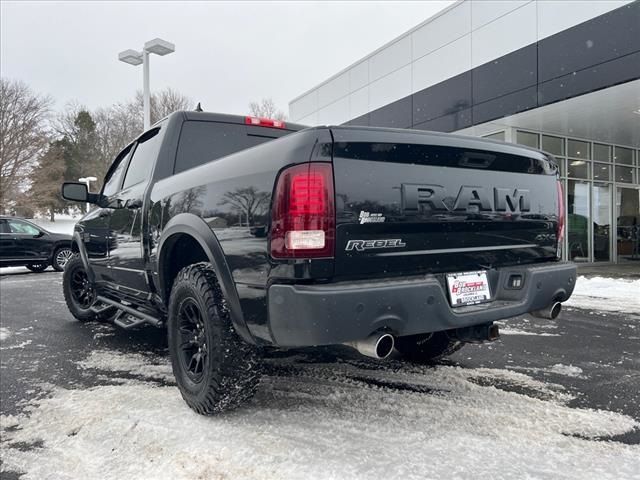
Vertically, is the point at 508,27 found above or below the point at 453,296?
above

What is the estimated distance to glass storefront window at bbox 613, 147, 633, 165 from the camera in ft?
45.3

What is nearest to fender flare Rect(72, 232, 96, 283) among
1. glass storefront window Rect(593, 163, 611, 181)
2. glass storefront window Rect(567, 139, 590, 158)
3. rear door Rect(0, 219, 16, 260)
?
rear door Rect(0, 219, 16, 260)

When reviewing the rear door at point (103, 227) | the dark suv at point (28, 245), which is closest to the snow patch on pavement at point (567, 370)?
the rear door at point (103, 227)

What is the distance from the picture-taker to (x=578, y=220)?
13.1 meters

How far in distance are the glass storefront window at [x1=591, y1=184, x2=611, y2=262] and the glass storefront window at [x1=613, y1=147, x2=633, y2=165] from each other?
0.91 meters

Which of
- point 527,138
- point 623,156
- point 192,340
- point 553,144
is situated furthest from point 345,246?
point 623,156

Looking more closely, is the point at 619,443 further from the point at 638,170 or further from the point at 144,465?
the point at 638,170

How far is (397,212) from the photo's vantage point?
2297mm

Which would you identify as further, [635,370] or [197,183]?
[635,370]

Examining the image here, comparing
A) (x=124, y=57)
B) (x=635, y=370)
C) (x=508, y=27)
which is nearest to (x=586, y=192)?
(x=508, y=27)

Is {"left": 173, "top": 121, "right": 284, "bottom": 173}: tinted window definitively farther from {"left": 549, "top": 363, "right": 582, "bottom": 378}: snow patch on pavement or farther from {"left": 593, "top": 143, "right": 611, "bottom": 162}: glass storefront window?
{"left": 593, "top": 143, "right": 611, "bottom": 162}: glass storefront window

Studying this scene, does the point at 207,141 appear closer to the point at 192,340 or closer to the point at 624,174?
the point at 192,340

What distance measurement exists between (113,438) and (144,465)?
0.41 metres

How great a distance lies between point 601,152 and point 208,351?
14.3 metres
